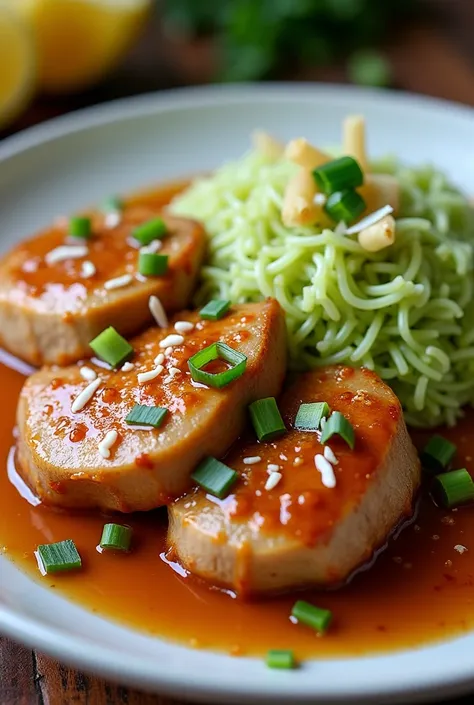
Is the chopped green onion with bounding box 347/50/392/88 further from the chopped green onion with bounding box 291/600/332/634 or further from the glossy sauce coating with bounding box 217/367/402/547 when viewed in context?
the chopped green onion with bounding box 291/600/332/634

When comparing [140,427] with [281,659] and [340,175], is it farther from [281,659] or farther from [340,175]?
[340,175]

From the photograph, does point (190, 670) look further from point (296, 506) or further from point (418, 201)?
point (418, 201)

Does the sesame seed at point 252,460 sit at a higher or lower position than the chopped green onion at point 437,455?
higher

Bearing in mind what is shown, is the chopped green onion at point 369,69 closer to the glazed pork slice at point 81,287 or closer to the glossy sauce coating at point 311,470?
the glazed pork slice at point 81,287

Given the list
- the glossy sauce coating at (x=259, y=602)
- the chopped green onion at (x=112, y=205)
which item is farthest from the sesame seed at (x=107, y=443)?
the chopped green onion at (x=112, y=205)

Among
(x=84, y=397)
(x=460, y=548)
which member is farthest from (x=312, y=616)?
(x=84, y=397)

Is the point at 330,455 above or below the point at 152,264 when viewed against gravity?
below

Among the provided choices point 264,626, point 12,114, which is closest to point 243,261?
point 264,626
